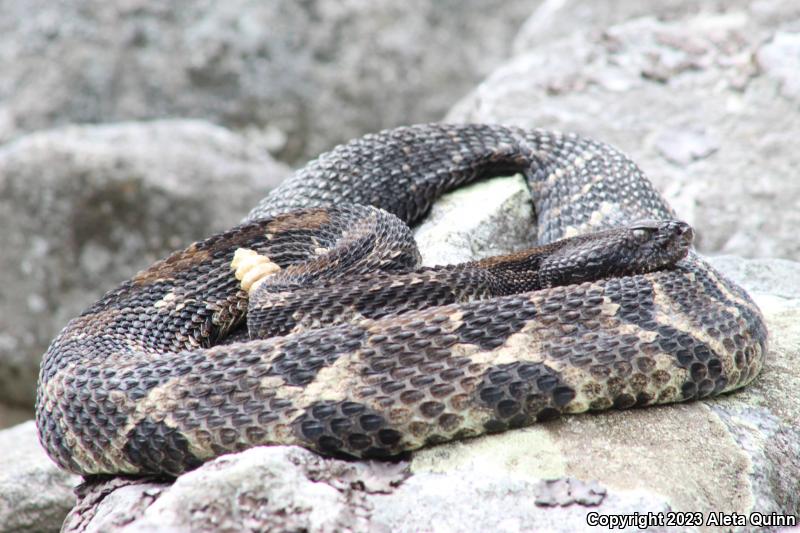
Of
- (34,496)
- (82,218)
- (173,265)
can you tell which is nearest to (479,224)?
(173,265)

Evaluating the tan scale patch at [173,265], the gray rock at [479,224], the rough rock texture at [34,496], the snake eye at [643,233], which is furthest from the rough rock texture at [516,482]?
the gray rock at [479,224]

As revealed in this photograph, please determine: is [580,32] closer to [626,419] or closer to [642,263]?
[642,263]

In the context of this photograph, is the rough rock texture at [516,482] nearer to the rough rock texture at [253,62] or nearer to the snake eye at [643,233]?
the snake eye at [643,233]

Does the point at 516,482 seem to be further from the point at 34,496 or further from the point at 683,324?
the point at 34,496

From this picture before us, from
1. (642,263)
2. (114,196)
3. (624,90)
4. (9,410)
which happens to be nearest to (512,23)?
(624,90)

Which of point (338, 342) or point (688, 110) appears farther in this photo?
point (688, 110)
